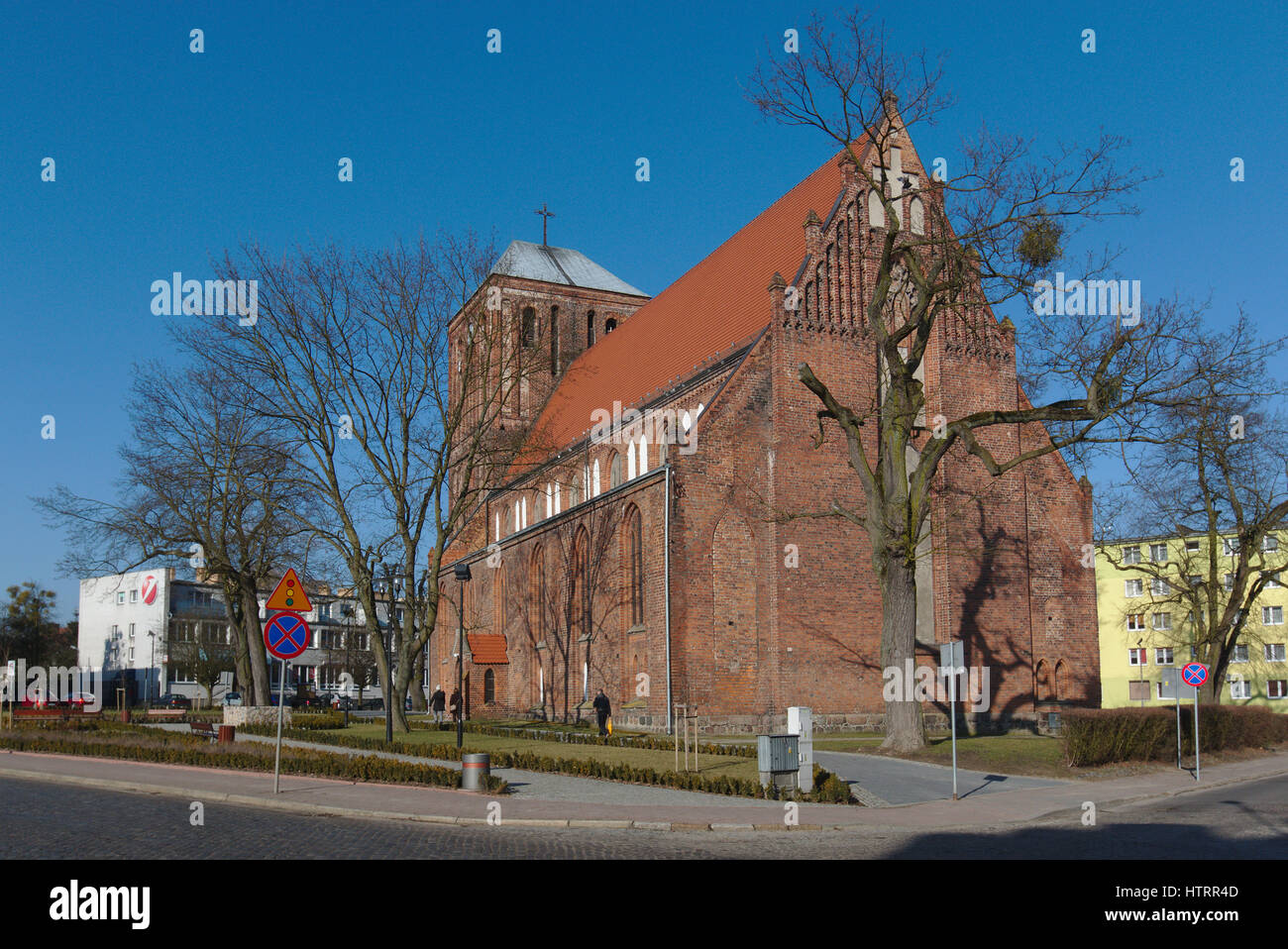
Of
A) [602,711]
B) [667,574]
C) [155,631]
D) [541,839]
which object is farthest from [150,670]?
[541,839]

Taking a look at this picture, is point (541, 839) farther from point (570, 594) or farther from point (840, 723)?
point (570, 594)

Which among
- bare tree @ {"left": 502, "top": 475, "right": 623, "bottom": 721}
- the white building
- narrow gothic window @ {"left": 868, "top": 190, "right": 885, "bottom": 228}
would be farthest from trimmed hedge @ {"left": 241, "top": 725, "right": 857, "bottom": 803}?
the white building

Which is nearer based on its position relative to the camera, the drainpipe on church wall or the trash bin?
the trash bin

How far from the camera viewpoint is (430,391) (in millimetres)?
32750

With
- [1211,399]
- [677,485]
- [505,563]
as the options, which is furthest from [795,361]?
[505,563]

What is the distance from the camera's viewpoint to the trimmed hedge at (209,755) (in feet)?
58.9

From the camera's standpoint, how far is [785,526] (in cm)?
3070

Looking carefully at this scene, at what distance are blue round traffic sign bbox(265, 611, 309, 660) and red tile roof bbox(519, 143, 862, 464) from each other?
1792cm

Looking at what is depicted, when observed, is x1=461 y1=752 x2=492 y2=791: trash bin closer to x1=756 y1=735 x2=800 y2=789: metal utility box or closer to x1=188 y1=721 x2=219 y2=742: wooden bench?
x1=756 y1=735 x2=800 y2=789: metal utility box

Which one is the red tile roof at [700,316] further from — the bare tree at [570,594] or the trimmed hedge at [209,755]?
the trimmed hedge at [209,755]

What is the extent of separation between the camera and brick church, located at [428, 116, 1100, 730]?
30.4m

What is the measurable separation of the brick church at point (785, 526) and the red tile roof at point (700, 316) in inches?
5.8

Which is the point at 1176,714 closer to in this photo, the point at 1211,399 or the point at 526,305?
the point at 1211,399
